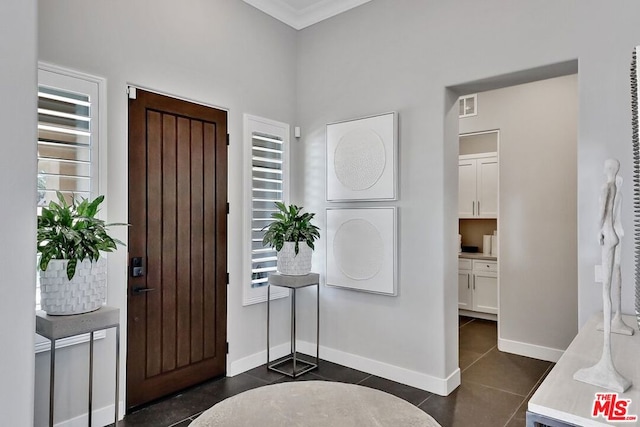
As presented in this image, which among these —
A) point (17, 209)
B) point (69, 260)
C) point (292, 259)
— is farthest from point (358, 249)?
point (17, 209)

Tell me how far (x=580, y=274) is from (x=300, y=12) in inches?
142

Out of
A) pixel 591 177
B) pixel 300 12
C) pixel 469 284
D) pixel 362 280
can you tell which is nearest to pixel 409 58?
pixel 300 12

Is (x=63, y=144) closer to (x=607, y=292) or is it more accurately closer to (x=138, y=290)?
(x=138, y=290)

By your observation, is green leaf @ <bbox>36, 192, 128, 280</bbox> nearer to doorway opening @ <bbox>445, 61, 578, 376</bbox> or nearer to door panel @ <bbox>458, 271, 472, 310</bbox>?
doorway opening @ <bbox>445, 61, 578, 376</bbox>

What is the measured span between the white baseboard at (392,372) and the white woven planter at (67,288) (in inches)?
97.3

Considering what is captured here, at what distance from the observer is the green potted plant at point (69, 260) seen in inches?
87.3

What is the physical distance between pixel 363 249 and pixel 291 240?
0.70 meters

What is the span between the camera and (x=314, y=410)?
147cm

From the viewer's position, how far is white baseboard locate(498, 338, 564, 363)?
4.04m

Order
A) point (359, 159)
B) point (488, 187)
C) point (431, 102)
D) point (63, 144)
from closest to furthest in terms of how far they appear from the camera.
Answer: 1. point (63, 144)
2. point (431, 102)
3. point (359, 159)
4. point (488, 187)

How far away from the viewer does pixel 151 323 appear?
316cm

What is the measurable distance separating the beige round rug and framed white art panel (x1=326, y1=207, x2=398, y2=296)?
2060mm

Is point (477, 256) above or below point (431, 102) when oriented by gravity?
below

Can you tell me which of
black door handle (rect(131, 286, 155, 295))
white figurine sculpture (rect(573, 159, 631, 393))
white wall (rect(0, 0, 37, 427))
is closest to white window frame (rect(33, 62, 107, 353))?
black door handle (rect(131, 286, 155, 295))
